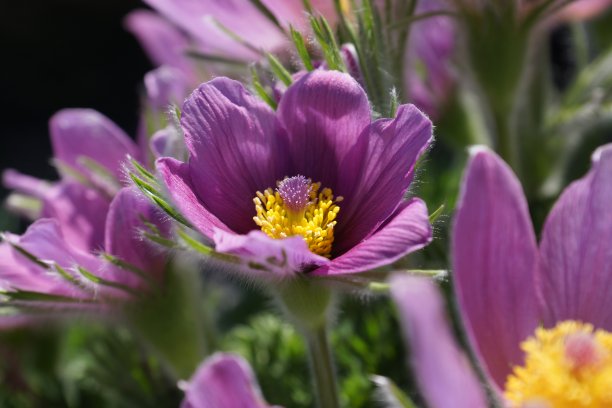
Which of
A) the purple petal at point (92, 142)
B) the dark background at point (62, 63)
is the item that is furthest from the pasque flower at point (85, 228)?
the dark background at point (62, 63)

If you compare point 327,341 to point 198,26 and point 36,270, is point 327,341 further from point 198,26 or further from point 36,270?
point 198,26

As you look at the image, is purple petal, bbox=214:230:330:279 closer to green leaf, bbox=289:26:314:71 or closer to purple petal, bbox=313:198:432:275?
purple petal, bbox=313:198:432:275

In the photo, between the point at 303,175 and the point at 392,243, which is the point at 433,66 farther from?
the point at 392,243

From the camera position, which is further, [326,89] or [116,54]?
[116,54]

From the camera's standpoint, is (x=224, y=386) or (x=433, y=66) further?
(x=433, y=66)

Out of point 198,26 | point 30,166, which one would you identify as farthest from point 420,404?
point 30,166

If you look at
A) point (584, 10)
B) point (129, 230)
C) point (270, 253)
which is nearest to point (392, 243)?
point (270, 253)
